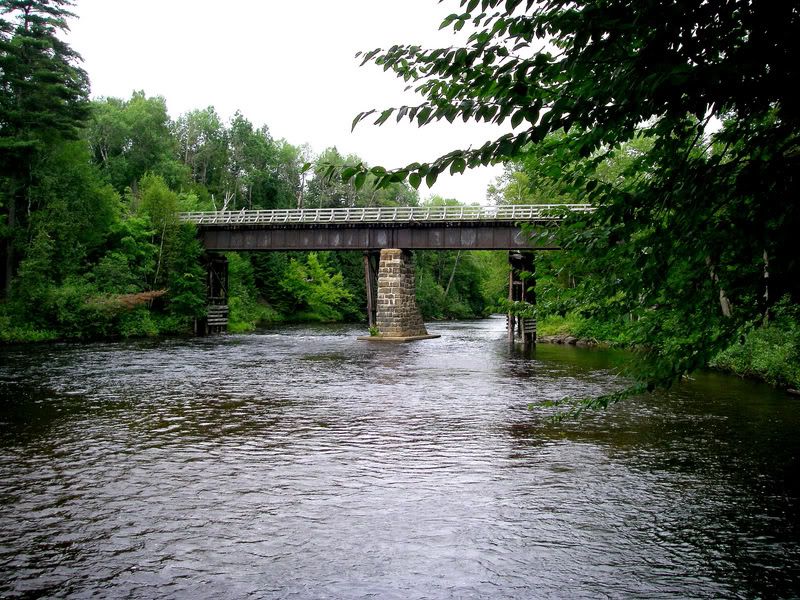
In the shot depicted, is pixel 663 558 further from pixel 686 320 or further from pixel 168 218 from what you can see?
pixel 168 218

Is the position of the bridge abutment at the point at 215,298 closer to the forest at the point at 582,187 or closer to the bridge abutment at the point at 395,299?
the forest at the point at 582,187

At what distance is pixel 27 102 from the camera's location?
40312mm

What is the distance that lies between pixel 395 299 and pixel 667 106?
39.7 meters

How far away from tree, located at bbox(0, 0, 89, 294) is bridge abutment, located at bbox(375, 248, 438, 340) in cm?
2114

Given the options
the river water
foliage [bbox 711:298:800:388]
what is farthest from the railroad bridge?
the river water

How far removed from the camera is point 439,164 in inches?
164

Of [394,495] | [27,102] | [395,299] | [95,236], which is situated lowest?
[394,495]

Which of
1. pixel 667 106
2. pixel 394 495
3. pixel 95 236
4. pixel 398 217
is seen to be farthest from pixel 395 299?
pixel 667 106

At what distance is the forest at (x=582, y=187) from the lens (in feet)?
13.8

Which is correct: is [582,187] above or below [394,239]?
below

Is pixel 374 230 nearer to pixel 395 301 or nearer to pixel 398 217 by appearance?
pixel 398 217

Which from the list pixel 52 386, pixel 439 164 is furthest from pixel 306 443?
pixel 52 386

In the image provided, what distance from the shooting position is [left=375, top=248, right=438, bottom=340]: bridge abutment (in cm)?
4409

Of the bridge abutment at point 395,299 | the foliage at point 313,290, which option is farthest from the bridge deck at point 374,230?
the foliage at point 313,290
